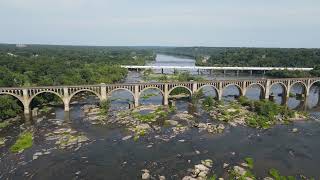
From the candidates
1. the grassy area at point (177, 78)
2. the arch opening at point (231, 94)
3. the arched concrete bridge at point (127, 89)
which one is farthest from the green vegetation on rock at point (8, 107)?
the grassy area at point (177, 78)

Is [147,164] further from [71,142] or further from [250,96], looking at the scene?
[250,96]

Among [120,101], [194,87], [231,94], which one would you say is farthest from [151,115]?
[231,94]

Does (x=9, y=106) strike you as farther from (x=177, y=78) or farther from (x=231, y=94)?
(x=177, y=78)

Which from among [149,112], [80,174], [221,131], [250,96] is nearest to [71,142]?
[80,174]

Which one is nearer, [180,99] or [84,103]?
[84,103]

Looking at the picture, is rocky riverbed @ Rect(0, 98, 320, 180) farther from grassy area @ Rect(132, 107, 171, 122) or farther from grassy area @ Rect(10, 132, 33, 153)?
grassy area @ Rect(10, 132, 33, 153)

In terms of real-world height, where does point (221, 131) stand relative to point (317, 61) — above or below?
below
